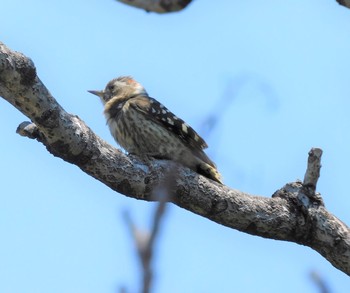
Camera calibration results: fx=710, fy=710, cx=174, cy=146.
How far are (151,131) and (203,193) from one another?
168cm

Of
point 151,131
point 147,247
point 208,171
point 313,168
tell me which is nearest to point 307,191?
point 313,168

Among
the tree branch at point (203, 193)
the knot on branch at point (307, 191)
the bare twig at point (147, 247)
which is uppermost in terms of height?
the knot on branch at point (307, 191)

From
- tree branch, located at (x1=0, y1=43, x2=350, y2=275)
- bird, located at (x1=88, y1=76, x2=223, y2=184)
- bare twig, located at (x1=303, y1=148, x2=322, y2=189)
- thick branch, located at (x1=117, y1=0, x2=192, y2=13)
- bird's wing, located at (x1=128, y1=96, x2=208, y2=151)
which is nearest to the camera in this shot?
thick branch, located at (x1=117, y1=0, x2=192, y2=13)

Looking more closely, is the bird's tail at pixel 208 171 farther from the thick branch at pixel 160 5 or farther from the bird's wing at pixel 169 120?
the thick branch at pixel 160 5

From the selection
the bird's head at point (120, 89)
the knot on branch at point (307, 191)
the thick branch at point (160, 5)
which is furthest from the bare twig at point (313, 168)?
the bird's head at point (120, 89)

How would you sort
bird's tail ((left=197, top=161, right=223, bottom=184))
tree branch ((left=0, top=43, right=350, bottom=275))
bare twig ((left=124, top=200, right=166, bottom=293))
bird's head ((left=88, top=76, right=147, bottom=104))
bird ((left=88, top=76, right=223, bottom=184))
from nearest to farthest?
bare twig ((left=124, top=200, right=166, bottom=293))
tree branch ((left=0, top=43, right=350, bottom=275))
bird's tail ((left=197, top=161, right=223, bottom=184))
bird ((left=88, top=76, right=223, bottom=184))
bird's head ((left=88, top=76, right=147, bottom=104))

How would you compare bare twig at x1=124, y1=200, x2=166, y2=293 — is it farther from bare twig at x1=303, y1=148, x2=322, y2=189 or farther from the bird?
the bird

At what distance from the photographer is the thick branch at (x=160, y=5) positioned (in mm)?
2422

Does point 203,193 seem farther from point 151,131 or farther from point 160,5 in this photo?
point 160,5

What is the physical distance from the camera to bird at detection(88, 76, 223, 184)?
6102mm

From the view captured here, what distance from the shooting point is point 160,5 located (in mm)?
2463

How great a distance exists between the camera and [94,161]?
437 centimetres

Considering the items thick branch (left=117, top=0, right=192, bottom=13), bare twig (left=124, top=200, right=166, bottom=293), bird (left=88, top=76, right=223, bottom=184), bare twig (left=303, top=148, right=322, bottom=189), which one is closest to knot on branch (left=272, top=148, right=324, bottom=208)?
bare twig (left=303, top=148, right=322, bottom=189)

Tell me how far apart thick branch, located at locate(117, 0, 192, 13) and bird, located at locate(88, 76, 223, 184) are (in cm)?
317
